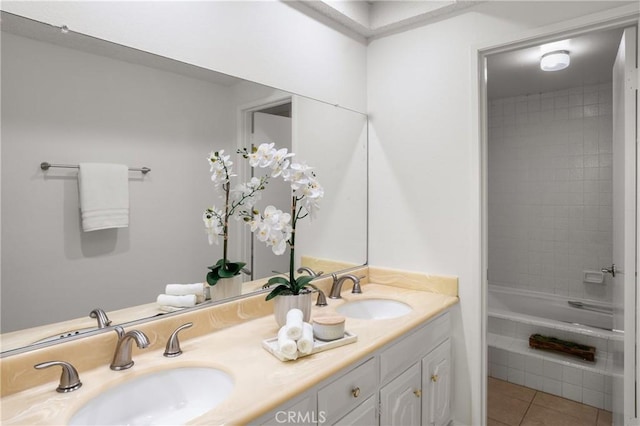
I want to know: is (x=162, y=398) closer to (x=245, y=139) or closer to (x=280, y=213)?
(x=280, y=213)

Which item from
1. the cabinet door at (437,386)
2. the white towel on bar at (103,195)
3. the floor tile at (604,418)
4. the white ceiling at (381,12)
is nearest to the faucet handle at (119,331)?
the white towel on bar at (103,195)

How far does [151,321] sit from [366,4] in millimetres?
2028

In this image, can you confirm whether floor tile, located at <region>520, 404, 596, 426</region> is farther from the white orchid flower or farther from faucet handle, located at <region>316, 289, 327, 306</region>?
the white orchid flower

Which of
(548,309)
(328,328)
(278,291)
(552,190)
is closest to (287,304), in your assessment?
(278,291)

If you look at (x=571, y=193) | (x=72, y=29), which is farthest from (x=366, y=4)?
(x=571, y=193)

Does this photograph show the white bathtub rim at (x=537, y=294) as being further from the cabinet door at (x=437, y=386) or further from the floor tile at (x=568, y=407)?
the cabinet door at (x=437, y=386)

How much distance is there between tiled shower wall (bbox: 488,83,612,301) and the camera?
131 inches

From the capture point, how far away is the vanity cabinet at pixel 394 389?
116 cm

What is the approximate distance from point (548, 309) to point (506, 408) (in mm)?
1427

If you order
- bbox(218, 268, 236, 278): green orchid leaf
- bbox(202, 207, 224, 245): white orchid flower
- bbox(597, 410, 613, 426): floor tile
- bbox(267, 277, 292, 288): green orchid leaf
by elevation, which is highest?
bbox(202, 207, 224, 245): white orchid flower

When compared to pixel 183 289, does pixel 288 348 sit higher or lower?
lower

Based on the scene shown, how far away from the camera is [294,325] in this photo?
4.11 ft

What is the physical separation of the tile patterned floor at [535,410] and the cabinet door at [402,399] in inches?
38.8
